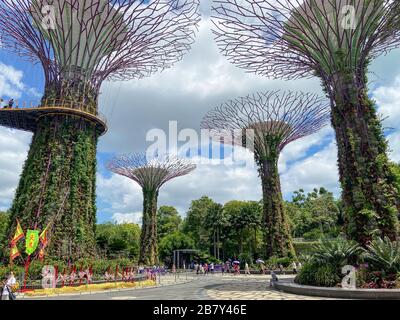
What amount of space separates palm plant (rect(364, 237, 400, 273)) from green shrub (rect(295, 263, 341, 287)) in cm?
113

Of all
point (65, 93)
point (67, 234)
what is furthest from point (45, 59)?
point (67, 234)

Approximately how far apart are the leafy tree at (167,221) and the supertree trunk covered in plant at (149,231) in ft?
67.9

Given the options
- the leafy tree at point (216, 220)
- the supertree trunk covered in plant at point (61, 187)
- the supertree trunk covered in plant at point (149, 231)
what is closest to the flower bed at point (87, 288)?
the supertree trunk covered in plant at point (61, 187)

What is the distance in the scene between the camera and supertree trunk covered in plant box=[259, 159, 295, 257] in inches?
1094

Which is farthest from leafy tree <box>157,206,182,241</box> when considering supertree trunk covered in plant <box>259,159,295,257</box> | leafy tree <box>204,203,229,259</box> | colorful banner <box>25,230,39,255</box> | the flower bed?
colorful banner <box>25,230,39,255</box>

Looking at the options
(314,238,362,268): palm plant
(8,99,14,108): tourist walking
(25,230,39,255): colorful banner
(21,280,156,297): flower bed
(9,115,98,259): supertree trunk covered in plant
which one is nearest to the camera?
(314,238,362,268): palm plant

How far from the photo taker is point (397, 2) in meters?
13.9

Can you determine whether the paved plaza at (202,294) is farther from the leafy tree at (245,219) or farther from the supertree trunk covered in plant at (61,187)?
the leafy tree at (245,219)

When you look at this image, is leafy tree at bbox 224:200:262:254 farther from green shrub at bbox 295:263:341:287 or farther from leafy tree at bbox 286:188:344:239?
green shrub at bbox 295:263:341:287

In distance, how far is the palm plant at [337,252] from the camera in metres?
11.5

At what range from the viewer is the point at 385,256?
1049 centimetres

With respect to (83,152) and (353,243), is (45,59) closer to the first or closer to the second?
(83,152)

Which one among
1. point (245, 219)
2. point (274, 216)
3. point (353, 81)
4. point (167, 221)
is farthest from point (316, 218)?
point (353, 81)
